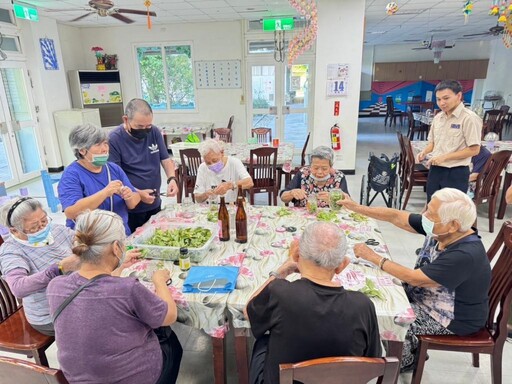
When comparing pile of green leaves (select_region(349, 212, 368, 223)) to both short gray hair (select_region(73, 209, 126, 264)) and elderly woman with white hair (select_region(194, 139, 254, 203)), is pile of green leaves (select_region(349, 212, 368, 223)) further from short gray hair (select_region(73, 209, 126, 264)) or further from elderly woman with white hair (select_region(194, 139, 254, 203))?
short gray hair (select_region(73, 209, 126, 264))

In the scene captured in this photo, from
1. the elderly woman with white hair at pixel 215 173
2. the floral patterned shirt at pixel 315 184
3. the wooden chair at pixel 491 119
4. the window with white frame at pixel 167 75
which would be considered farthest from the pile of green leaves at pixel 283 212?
the wooden chair at pixel 491 119

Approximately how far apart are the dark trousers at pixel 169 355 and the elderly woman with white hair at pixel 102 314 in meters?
0.14

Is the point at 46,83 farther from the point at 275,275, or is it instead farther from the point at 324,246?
the point at 324,246

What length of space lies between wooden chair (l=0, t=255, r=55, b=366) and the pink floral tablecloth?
53 centimetres

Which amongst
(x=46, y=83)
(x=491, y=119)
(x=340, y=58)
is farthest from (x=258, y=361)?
(x=491, y=119)

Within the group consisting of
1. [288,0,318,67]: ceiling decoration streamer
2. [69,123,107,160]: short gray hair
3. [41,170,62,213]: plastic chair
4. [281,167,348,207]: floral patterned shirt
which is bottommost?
[41,170,62,213]: plastic chair

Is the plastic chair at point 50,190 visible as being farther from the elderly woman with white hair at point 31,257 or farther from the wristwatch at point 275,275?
the wristwatch at point 275,275

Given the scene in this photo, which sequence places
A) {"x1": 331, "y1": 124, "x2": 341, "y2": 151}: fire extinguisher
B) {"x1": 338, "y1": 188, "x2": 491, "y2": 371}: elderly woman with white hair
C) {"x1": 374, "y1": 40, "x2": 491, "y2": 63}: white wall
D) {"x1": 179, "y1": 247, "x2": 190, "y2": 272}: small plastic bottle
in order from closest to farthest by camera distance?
{"x1": 338, "y1": 188, "x2": 491, "y2": 371}: elderly woman with white hair, {"x1": 179, "y1": 247, "x2": 190, "y2": 272}: small plastic bottle, {"x1": 331, "y1": 124, "x2": 341, "y2": 151}: fire extinguisher, {"x1": 374, "y1": 40, "x2": 491, "y2": 63}: white wall

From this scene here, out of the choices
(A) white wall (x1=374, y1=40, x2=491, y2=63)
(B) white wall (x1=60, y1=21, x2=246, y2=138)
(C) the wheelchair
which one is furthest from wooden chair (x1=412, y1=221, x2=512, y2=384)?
(A) white wall (x1=374, y1=40, x2=491, y2=63)

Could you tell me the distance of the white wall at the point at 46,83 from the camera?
607 centimetres

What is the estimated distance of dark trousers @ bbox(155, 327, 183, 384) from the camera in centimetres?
158

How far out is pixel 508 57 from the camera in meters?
11.3

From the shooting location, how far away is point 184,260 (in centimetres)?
180

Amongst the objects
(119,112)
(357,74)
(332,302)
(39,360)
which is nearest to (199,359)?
(39,360)
